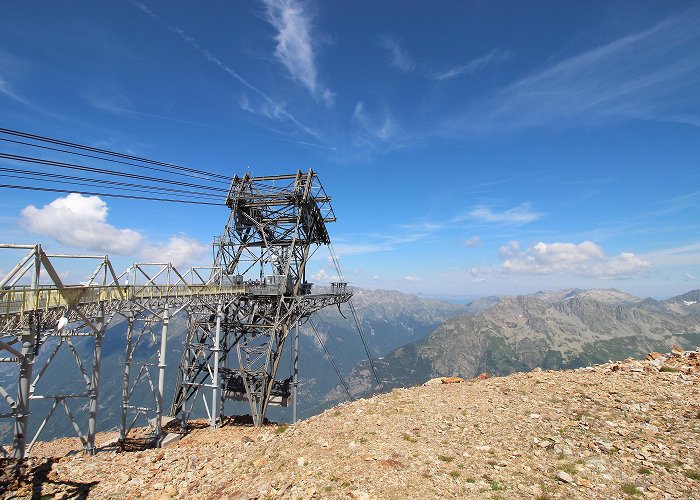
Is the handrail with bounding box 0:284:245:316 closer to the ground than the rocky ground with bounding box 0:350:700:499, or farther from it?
farther from it

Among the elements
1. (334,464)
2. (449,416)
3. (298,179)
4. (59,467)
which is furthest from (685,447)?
(298,179)

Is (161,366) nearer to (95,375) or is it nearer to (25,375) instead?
(95,375)

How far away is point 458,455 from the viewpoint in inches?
504

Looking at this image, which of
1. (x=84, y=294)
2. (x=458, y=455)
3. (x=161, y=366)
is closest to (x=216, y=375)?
(x=161, y=366)

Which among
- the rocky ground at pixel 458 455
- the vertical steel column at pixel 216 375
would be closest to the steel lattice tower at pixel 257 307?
the vertical steel column at pixel 216 375

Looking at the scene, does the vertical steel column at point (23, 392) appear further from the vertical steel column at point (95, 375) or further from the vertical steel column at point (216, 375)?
the vertical steel column at point (216, 375)

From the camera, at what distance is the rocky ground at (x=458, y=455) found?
10906mm

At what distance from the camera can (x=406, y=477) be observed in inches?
452

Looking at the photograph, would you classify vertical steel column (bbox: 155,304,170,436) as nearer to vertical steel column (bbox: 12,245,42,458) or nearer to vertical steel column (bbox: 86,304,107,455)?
vertical steel column (bbox: 86,304,107,455)

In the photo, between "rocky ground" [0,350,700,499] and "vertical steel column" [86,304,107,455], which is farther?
"vertical steel column" [86,304,107,455]

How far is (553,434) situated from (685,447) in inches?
154

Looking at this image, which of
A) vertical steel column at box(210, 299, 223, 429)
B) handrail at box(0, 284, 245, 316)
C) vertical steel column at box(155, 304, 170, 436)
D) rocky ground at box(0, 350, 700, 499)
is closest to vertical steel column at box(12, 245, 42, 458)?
handrail at box(0, 284, 245, 316)

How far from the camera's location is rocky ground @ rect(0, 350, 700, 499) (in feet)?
35.8

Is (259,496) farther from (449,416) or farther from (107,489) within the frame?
(449,416)
